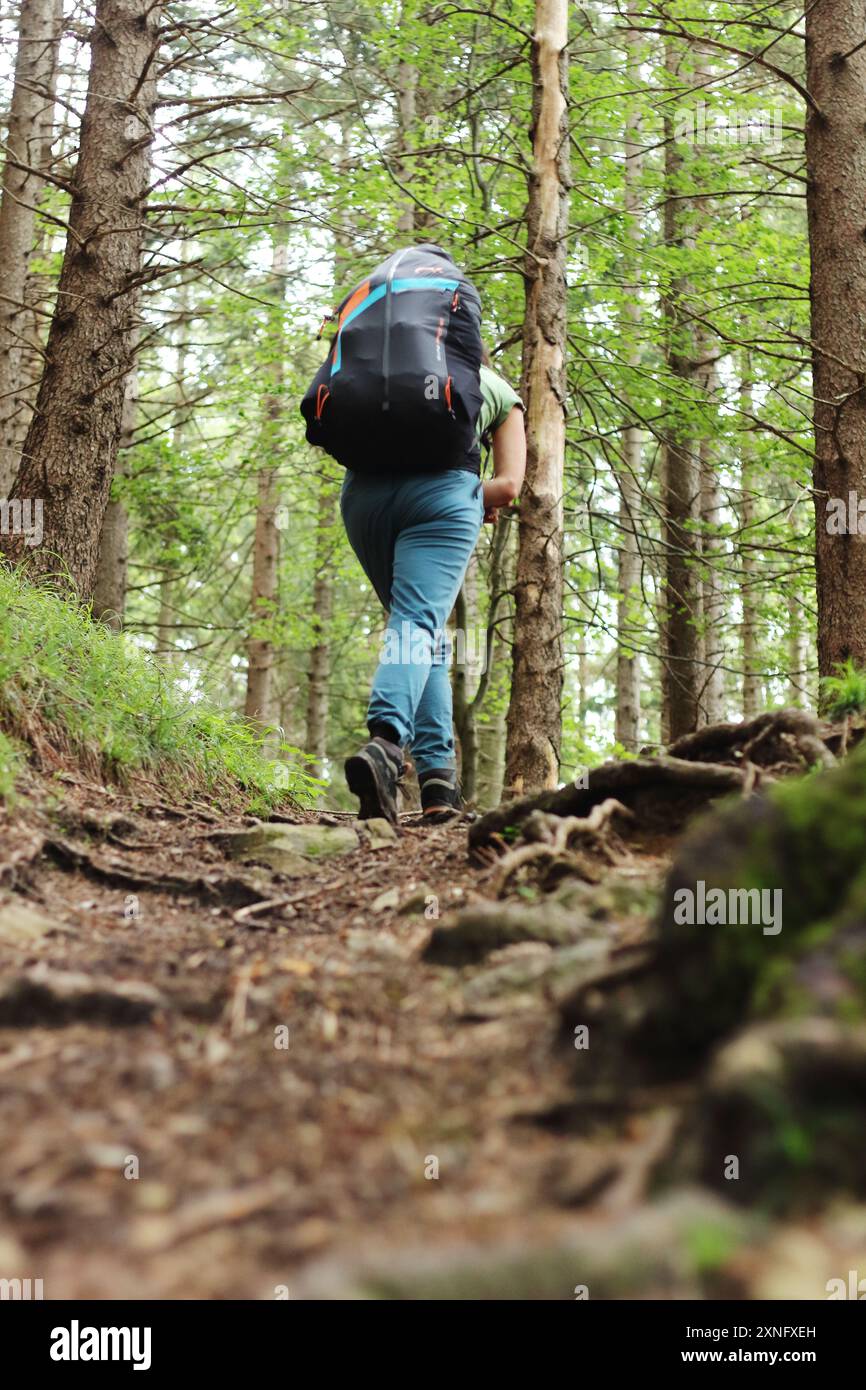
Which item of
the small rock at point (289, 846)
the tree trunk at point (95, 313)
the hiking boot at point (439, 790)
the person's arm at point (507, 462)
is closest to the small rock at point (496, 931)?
the small rock at point (289, 846)

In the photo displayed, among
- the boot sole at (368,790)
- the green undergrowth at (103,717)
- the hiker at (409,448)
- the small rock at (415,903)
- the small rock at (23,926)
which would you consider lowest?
the small rock at (23,926)

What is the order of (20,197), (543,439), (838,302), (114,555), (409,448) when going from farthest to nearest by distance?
(114,555)
(20,197)
(543,439)
(838,302)
(409,448)

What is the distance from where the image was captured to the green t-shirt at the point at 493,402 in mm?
4918

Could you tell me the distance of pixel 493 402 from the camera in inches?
196

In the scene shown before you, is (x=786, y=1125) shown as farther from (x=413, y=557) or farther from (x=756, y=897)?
(x=413, y=557)

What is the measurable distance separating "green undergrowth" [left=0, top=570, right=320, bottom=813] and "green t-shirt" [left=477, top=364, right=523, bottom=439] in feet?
6.88

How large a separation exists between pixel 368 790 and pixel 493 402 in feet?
6.11

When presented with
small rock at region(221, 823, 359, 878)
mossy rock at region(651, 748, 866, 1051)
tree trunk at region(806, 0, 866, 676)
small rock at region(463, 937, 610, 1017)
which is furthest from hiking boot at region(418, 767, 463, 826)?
mossy rock at region(651, 748, 866, 1051)

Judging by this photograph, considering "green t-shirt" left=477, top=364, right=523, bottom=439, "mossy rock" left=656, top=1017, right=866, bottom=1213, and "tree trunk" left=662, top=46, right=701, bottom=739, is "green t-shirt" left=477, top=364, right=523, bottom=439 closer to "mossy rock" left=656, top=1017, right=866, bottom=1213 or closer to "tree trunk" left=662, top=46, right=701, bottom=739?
"mossy rock" left=656, top=1017, right=866, bottom=1213

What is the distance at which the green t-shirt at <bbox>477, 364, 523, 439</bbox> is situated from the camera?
492 centimetres

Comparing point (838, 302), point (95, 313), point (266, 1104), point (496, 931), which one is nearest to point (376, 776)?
point (496, 931)

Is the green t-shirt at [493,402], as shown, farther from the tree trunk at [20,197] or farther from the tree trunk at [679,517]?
the tree trunk at [20,197]

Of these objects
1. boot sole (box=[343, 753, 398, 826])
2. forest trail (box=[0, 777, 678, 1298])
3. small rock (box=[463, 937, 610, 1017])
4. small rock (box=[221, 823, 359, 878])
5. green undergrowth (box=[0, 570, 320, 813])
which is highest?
green undergrowth (box=[0, 570, 320, 813])

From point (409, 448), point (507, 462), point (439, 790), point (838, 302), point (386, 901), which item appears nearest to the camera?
point (386, 901)
